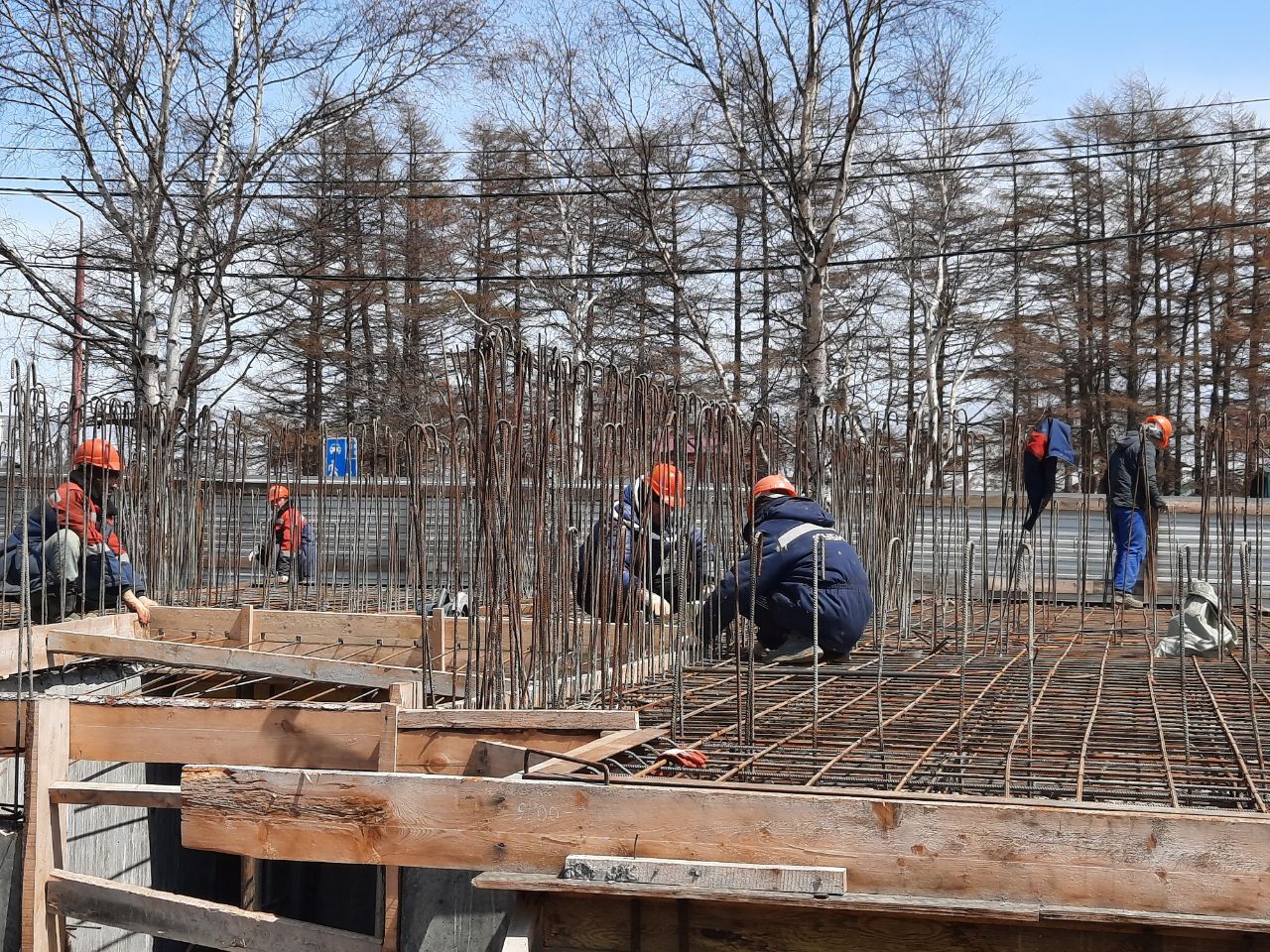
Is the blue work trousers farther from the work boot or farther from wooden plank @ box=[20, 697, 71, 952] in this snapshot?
wooden plank @ box=[20, 697, 71, 952]

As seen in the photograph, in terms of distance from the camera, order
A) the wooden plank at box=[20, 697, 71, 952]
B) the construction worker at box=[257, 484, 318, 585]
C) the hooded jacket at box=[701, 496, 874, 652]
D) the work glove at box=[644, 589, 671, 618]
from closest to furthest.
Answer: the wooden plank at box=[20, 697, 71, 952]
the work glove at box=[644, 589, 671, 618]
the hooded jacket at box=[701, 496, 874, 652]
the construction worker at box=[257, 484, 318, 585]

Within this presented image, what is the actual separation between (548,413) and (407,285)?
22.0m

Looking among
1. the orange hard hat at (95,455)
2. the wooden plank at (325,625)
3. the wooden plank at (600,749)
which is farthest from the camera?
the orange hard hat at (95,455)

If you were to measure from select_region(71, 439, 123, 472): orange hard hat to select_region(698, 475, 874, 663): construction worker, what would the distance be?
3456 millimetres

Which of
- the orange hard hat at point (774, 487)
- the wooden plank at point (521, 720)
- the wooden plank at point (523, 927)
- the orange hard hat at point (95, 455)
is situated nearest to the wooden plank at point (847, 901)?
→ the wooden plank at point (523, 927)

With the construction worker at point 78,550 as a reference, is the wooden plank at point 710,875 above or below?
below

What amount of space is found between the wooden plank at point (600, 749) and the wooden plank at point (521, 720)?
0.06m

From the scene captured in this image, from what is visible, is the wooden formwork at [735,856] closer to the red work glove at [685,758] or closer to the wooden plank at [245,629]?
the red work glove at [685,758]

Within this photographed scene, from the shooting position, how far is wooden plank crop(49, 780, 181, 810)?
4.20 metres

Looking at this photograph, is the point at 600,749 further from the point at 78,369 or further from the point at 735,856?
the point at 78,369

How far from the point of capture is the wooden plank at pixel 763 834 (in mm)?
3037

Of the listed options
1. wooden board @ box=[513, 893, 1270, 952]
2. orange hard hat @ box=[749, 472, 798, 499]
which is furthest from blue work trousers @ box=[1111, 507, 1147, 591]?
wooden board @ box=[513, 893, 1270, 952]

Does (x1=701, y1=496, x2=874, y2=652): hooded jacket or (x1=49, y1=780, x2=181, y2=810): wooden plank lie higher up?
(x1=701, y1=496, x2=874, y2=652): hooded jacket

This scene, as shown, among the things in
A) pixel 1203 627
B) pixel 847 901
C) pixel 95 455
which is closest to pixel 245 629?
pixel 95 455
